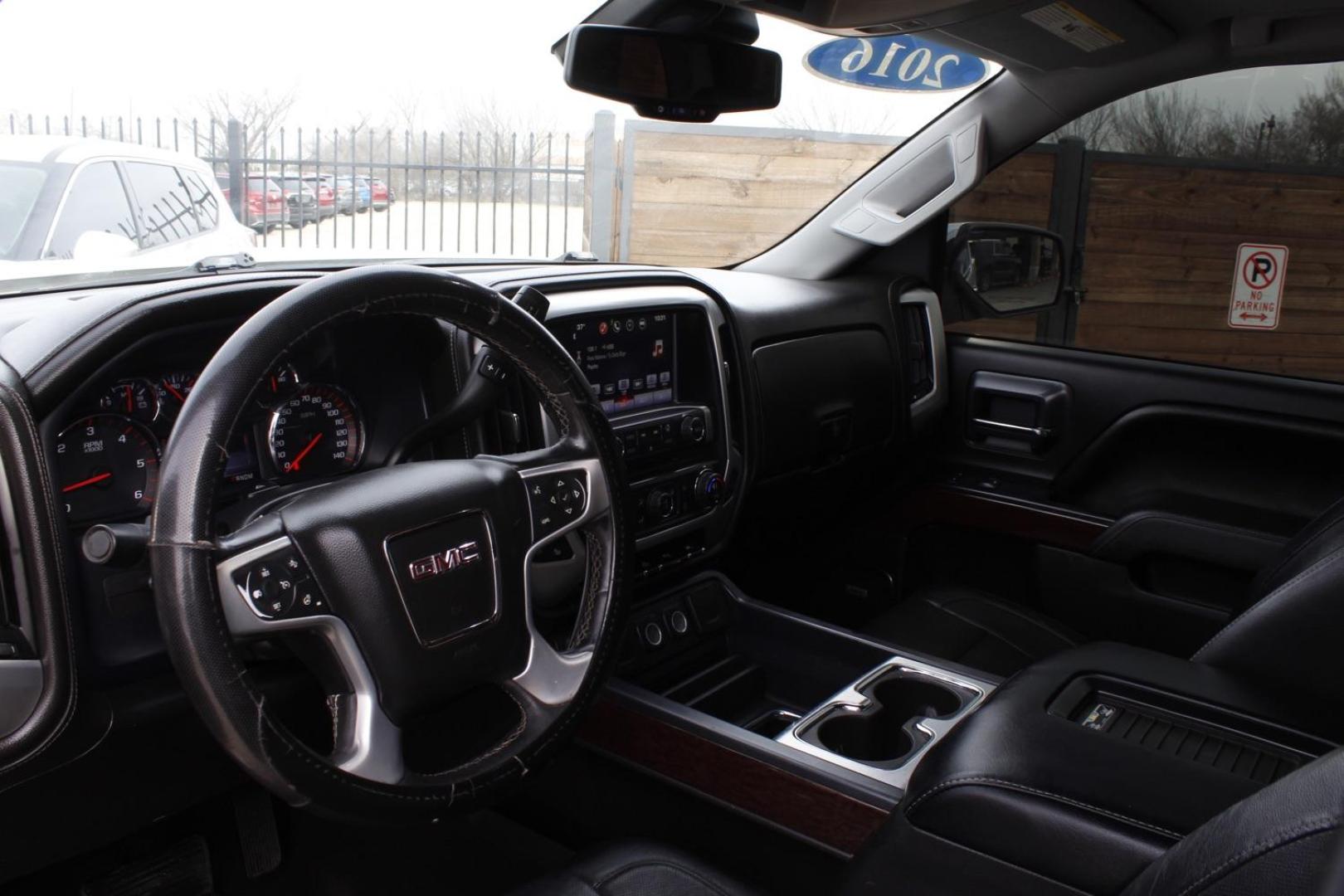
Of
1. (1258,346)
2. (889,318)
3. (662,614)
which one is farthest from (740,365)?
(1258,346)

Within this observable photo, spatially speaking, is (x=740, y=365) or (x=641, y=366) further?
(x=740, y=365)

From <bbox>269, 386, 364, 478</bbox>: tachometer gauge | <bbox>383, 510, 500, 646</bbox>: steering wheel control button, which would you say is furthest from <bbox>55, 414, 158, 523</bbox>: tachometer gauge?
<bbox>383, 510, 500, 646</bbox>: steering wheel control button

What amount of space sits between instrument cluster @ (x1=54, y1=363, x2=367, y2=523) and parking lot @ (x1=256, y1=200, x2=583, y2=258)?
861mm

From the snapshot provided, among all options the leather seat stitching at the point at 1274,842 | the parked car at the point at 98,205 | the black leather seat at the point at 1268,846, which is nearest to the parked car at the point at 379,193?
the parked car at the point at 98,205

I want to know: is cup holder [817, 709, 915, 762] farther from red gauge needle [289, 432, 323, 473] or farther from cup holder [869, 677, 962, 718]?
red gauge needle [289, 432, 323, 473]

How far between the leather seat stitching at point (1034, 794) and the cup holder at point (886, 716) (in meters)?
0.46

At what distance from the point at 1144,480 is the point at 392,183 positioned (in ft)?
7.37

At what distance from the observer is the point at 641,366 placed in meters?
2.10

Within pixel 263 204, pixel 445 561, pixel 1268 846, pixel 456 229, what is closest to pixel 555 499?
pixel 445 561

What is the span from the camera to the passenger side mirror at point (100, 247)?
167 cm

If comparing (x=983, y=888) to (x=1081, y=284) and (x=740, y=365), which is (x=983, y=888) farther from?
(x=1081, y=284)

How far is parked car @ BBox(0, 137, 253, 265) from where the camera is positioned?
1583mm

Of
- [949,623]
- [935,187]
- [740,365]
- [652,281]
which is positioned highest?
[935,187]

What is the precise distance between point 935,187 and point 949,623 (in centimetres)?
101
